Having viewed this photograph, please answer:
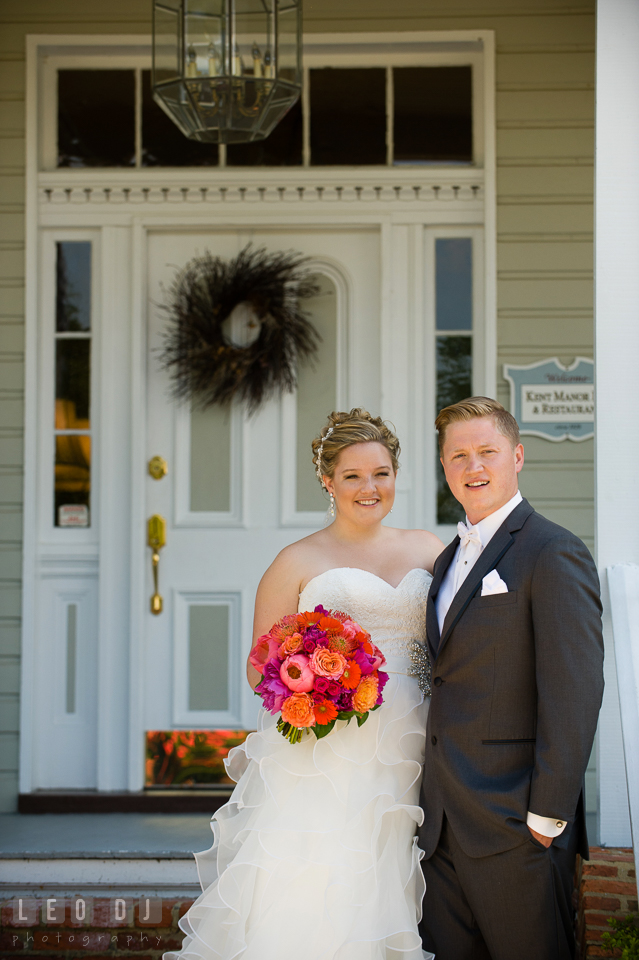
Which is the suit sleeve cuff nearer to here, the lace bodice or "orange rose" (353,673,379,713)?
"orange rose" (353,673,379,713)

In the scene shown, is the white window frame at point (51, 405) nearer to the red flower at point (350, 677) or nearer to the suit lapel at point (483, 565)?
the red flower at point (350, 677)

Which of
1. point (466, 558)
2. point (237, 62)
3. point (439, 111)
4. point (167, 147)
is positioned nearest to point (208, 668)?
point (466, 558)

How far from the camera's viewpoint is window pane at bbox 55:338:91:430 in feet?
13.4

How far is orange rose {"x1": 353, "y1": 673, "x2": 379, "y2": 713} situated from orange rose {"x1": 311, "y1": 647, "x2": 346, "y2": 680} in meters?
0.08

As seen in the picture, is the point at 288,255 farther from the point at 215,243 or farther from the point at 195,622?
the point at 195,622

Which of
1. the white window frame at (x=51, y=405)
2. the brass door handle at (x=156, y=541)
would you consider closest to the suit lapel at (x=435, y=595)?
the brass door handle at (x=156, y=541)

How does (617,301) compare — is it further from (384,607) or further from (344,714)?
(344,714)

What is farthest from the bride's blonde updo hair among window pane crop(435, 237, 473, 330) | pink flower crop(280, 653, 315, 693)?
window pane crop(435, 237, 473, 330)

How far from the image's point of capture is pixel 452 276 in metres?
4.07

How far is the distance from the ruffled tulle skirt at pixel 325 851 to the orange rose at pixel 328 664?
Result: 33 cm

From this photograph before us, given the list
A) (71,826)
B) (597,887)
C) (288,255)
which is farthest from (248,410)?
(597,887)

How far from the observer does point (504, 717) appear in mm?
2094

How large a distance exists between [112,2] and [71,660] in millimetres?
3097

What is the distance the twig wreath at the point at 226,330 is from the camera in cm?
399
